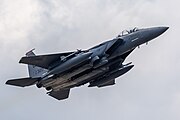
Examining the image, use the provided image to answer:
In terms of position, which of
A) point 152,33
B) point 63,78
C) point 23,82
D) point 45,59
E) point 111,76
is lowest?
point 111,76

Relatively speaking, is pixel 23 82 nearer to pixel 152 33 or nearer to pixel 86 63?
pixel 86 63

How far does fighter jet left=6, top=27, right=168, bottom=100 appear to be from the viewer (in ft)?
246

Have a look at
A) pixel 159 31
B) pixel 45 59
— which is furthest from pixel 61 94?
pixel 159 31

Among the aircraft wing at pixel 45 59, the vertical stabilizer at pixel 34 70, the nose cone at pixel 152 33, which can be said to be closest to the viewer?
the nose cone at pixel 152 33

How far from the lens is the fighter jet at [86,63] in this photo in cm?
7512

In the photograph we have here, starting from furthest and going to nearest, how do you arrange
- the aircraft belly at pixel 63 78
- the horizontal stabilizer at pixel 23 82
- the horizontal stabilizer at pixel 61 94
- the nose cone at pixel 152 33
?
the horizontal stabilizer at pixel 61 94 < the horizontal stabilizer at pixel 23 82 < the aircraft belly at pixel 63 78 < the nose cone at pixel 152 33

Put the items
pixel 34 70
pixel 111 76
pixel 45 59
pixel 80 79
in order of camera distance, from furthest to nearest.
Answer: pixel 34 70
pixel 111 76
pixel 45 59
pixel 80 79

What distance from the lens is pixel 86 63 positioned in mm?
→ 74875

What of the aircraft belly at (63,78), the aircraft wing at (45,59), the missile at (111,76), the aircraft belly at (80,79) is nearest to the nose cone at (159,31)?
the missile at (111,76)

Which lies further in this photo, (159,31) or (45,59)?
(45,59)

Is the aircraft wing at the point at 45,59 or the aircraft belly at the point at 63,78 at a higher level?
the aircraft wing at the point at 45,59

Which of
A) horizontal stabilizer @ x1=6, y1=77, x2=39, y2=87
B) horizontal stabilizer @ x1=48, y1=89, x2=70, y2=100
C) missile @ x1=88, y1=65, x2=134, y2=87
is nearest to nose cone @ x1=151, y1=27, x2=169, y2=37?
missile @ x1=88, y1=65, x2=134, y2=87

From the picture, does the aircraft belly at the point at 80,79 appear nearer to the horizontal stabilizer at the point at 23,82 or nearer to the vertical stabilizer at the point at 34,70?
the horizontal stabilizer at the point at 23,82

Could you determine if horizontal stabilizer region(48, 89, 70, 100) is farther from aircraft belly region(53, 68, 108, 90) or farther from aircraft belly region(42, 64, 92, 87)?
aircraft belly region(42, 64, 92, 87)
